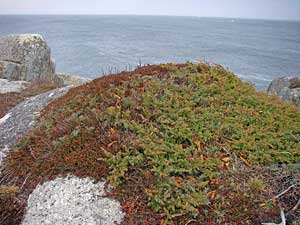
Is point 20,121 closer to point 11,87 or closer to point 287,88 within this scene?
point 11,87

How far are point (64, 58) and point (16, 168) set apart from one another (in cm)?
4983

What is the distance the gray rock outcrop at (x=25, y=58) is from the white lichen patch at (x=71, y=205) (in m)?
14.0

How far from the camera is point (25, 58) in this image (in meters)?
18.5

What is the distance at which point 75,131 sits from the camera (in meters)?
5.56

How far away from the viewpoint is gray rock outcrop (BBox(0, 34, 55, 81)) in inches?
712

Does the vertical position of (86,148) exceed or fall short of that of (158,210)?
it exceeds it

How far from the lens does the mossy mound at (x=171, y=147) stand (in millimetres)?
4422

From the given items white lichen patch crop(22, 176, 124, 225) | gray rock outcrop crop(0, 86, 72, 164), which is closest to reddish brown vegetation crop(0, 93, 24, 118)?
gray rock outcrop crop(0, 86, 72, 164)

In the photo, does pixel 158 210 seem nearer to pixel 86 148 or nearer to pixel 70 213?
pixel 70 213

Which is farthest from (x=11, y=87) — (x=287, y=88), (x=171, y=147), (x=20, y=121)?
(x=287, y=88)

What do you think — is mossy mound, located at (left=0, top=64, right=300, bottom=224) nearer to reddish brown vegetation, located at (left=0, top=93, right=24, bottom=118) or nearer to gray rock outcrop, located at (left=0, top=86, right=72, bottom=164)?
gray rock outcrop, located at (left=0, top=86, right=72, bottom=164)

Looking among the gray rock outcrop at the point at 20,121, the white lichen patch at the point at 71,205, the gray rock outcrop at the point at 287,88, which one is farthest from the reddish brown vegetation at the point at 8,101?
the gray rock outcrop at the point at 287,88

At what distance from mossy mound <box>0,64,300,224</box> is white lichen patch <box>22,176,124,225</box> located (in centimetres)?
16

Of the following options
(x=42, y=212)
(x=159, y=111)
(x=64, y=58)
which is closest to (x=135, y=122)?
(x=159, y=111)
